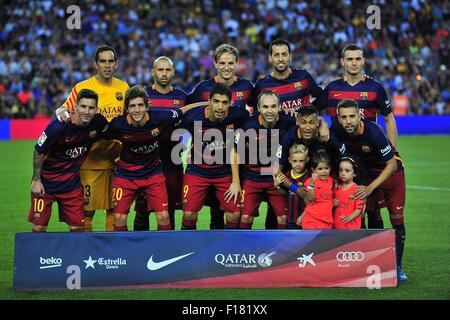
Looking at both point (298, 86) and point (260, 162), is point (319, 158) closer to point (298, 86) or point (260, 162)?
point (260, 162)

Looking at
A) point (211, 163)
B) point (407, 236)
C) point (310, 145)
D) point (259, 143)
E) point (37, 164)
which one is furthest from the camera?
point (407, 236)

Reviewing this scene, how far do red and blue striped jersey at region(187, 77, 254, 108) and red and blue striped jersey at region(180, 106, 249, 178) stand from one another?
0.49m

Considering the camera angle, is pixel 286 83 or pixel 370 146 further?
pixel 286 83

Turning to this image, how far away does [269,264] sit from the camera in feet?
24.9

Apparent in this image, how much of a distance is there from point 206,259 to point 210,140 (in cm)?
176

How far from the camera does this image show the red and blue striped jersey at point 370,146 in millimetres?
8195

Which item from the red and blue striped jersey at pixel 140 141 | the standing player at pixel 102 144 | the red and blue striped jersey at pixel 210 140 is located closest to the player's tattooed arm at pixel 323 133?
the red and blue striped jersey at pixel 210 140

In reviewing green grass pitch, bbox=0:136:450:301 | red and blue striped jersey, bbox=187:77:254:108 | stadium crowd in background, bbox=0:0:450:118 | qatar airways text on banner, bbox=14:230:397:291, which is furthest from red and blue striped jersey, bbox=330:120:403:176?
stadium crowd in background, bbox=0:0:450:118

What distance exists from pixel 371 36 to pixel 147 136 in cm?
2237

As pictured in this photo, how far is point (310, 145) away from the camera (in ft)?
27.7

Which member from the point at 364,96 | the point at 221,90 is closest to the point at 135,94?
the point at 221,90

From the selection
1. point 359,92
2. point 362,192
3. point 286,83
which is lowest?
point 362,192

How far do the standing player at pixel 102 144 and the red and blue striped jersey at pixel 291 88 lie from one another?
1.55 m
